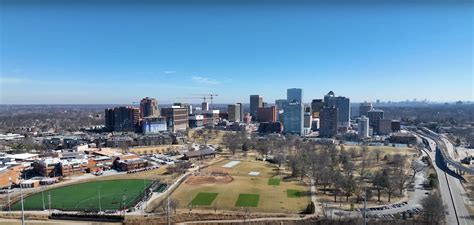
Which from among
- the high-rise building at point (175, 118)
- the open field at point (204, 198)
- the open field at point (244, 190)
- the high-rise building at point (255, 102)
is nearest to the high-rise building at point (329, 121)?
the high-rise building at point (175, 118)

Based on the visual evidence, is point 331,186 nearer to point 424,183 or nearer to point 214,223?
point 424,183

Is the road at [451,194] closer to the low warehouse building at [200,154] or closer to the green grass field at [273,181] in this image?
the green grass field at [273,181]

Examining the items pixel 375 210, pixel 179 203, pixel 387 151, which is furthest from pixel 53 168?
pixel 387 151

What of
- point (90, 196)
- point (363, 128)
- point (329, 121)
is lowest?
point (90, 196)

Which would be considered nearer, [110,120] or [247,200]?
[247,200]

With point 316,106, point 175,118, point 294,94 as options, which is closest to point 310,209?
point 175,118

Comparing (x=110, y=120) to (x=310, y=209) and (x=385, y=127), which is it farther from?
(x=385, y=127)

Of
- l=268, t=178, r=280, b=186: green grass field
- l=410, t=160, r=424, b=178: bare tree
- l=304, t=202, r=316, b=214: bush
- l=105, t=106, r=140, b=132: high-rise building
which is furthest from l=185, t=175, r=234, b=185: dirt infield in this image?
l=105, t=106, r=140, b=132: high-rise building
